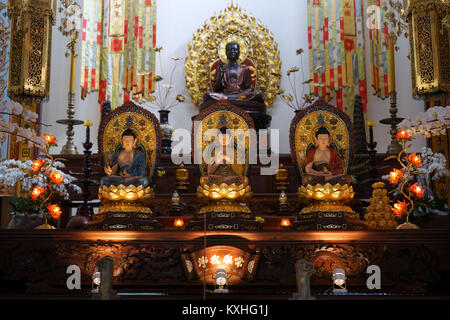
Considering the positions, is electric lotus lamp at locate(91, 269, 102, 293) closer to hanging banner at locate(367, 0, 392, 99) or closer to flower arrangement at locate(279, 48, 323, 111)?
flower arrangement at locate(279, 48, 323, 111)

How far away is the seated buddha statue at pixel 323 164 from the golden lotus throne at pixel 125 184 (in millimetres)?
1060

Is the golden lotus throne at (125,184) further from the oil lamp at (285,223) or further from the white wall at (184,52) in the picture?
the white wall at (184,52)

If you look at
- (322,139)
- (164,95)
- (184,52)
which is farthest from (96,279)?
(184,52)

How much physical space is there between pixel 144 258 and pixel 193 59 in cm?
460

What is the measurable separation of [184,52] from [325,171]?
4265 millimetres

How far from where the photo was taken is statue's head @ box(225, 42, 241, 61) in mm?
7258

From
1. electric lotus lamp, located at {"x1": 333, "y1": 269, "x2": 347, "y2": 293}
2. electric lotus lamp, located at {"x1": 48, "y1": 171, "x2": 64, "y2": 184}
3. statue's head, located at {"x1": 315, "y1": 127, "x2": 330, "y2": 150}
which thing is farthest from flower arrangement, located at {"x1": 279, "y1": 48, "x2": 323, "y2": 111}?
electric lotus lamp, located at {"x1": 333, "y1": 269, "x2": 347, "y2": 293}

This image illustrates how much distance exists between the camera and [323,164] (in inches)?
165

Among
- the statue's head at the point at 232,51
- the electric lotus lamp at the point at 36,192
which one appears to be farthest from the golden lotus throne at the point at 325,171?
the statue's head at the point at 232,51

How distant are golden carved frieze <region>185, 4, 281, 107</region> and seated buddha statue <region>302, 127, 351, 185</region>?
11.2 ft

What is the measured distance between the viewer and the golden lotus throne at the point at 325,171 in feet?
12.6

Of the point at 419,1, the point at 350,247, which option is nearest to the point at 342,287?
the point at 350,247

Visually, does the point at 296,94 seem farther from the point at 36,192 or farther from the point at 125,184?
the point at 36,192
